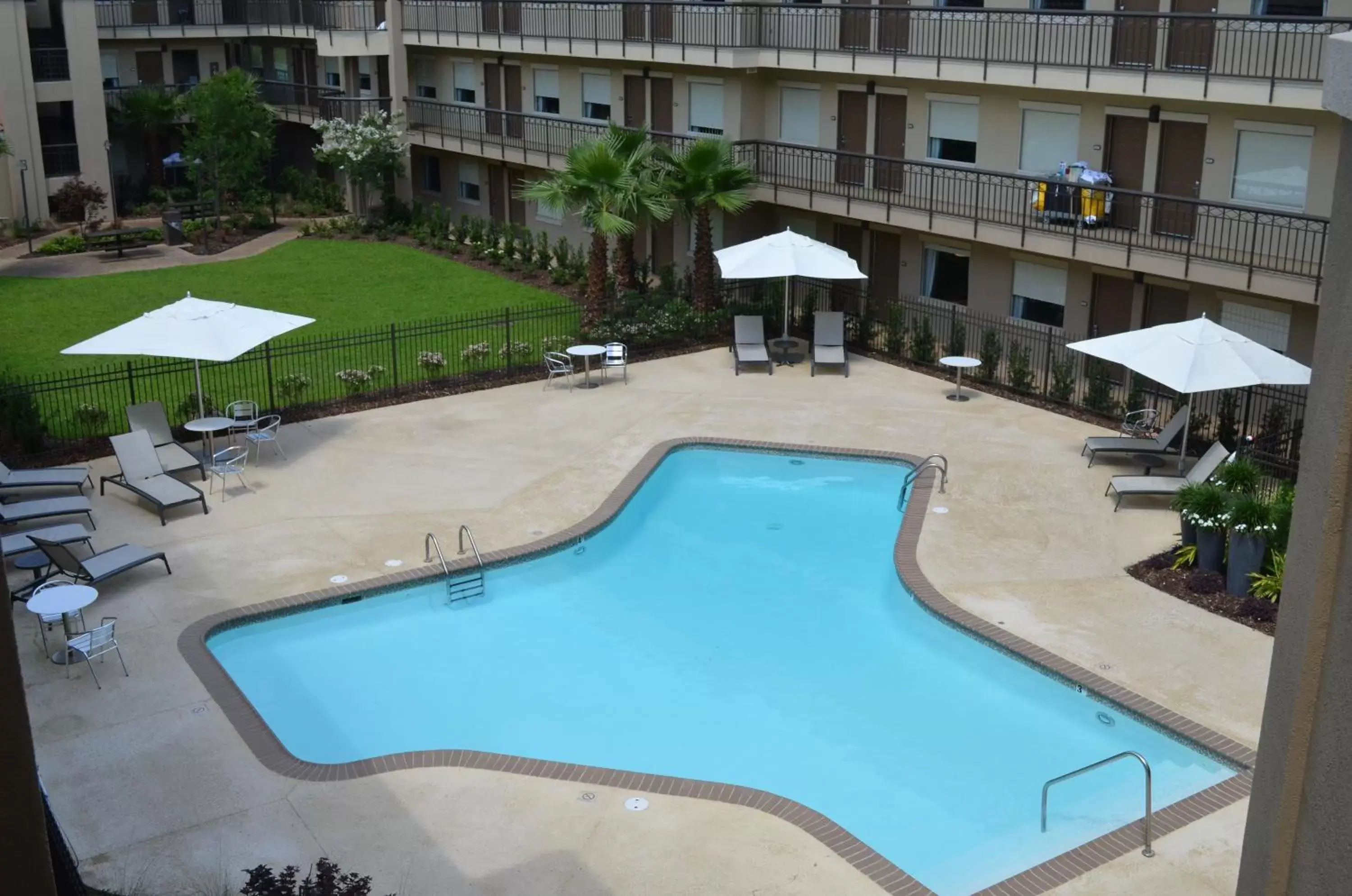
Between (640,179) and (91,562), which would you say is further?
(640,179)

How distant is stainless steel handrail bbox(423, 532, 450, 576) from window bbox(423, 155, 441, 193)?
93.3 feet

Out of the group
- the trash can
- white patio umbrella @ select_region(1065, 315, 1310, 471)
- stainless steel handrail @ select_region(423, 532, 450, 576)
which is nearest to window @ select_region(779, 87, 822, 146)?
white patio umbrella @ select_region(1065, 315, 1310, 471)

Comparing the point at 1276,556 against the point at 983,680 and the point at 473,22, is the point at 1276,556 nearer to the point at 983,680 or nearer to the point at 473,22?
the point at 983,680

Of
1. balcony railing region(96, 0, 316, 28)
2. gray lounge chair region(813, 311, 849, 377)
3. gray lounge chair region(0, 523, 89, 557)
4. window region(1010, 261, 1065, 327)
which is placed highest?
balcony railing region(96, 0, 316, 28)

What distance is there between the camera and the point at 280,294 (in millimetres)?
34125

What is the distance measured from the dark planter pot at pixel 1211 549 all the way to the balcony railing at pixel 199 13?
3706cm

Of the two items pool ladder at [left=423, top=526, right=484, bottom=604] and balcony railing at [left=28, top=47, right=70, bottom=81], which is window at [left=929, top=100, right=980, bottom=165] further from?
balcony railing at [left=28, top=47, right=70, bottom=81]

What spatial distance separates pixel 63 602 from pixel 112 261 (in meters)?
26.1

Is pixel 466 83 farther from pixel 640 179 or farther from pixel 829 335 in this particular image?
pixel 829 335

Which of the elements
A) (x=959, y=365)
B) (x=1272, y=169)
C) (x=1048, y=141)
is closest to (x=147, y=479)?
(x=959, y=365)

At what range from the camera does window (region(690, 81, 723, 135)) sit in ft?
110

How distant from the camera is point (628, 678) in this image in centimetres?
1596

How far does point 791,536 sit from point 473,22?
24.0 m

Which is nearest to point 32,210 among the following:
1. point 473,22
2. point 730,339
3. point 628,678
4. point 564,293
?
point 473,22
